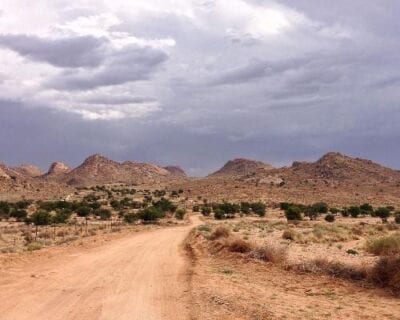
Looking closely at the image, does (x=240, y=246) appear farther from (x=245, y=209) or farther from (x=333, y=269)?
(x=245, y=209)

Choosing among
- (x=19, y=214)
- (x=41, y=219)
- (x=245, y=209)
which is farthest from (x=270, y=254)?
(x=245, y=209)

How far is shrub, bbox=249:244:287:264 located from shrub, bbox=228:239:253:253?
5.37 feet

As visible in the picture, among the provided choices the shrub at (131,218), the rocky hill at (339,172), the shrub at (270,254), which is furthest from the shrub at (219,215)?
the rocky hill at (339,172)

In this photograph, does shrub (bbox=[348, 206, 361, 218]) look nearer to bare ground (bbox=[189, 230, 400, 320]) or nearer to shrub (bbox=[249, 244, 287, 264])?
shrub (bbox=[249, 244, 287, 264])

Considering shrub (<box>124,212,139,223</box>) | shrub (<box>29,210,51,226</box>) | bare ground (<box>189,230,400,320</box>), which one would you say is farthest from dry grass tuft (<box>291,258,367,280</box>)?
shrub (<box>124,212,139,223</box>)

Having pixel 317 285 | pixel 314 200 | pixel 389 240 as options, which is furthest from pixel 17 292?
pixel 314 200

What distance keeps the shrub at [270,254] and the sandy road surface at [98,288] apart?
11.9ft

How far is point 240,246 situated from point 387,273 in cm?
1078

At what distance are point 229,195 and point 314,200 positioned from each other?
20955mm

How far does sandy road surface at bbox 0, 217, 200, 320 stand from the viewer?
52.0ft

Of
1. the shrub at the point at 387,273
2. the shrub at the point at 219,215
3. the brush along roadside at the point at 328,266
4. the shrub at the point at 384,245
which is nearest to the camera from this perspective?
the shrub at the point at 387,273

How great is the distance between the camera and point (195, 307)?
1614 cm

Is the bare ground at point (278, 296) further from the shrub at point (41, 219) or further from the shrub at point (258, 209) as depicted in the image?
the shrub at point (258, 209)

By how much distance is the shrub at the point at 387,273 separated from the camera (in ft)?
62.3
